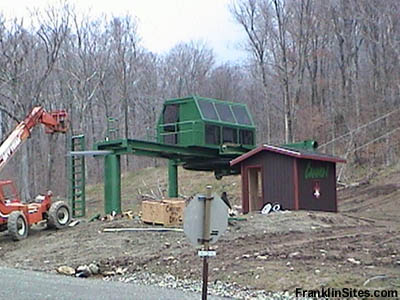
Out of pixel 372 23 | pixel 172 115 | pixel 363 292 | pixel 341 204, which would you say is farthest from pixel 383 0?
pixel 363 292

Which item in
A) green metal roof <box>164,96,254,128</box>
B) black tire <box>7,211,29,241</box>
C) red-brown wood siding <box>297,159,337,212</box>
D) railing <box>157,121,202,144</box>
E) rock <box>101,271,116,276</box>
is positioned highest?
green metal roof <box>164,96,254,128</box>

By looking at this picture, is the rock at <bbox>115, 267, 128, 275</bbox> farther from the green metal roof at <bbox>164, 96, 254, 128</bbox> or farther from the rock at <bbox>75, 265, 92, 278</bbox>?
the green metal roof at <bbox>164, 96, 254, 128</bbox>

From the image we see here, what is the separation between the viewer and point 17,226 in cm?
1880

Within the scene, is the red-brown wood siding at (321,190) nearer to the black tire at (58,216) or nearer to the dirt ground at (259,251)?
the dirt ground at (259,251)

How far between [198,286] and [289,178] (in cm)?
1129

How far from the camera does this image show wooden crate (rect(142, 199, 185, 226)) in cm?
1897

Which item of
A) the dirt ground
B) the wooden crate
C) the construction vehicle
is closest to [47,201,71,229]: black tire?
the construction vehicle

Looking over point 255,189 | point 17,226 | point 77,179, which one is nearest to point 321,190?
point 255,189

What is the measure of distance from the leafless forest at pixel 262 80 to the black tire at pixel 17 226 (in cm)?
1753

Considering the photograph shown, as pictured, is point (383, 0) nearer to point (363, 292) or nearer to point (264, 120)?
point (264, 120)

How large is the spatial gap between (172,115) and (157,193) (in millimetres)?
13161

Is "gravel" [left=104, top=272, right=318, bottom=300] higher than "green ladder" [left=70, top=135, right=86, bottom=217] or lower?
lower

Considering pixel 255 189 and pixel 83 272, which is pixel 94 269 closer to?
pixel 83 272

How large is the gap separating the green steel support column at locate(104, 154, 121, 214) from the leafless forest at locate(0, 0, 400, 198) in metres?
12.9
